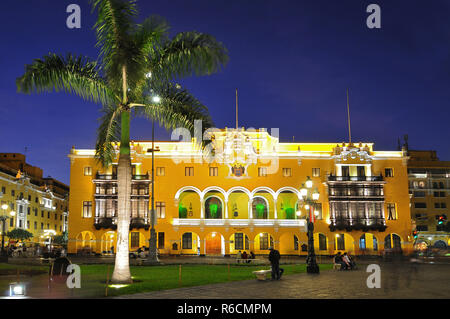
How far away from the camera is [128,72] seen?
1461 centimetres

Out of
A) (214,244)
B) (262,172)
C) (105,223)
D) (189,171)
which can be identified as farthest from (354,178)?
(105,223)

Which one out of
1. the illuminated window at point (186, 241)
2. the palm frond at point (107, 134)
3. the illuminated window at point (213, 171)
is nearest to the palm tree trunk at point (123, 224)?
the palm frond at point (107, 134)

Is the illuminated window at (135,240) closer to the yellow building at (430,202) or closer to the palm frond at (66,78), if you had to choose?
the palm frond at (66,78)

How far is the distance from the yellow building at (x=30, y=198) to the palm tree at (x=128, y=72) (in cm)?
3948

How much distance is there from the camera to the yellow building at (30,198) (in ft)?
188

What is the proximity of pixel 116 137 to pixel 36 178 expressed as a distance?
203 feet

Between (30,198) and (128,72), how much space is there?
184 feet

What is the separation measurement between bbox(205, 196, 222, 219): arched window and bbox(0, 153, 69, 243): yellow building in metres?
21.8

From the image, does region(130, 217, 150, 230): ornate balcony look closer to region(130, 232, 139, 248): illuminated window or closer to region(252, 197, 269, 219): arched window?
Result: region(130, 232, 139, 248): illuminated window
